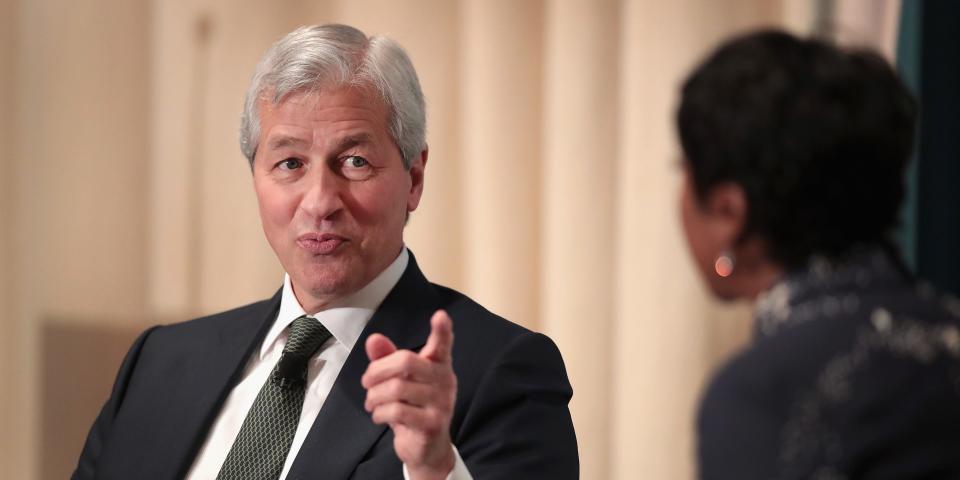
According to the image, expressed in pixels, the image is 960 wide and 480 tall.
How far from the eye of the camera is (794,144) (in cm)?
109

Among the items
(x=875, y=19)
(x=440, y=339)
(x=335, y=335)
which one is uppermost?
(x=875, y=19)

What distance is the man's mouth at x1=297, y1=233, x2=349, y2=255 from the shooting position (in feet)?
6.26

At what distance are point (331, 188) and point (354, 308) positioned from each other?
0.64 ft

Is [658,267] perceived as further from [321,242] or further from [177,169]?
[177,169]

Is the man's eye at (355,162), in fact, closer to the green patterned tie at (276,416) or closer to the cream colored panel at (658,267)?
the green patterned tie at (276,416)

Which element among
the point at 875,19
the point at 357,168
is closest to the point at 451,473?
the point at 357,168

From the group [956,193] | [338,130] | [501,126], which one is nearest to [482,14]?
[501,126]

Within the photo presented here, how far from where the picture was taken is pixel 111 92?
305 cm

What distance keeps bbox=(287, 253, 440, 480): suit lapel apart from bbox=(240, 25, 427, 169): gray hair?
207 millimetres

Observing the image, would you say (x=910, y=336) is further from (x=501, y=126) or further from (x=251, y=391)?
(x=501, y=126)

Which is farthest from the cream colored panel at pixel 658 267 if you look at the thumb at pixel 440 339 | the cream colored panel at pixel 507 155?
the thumb at pixel 440 339

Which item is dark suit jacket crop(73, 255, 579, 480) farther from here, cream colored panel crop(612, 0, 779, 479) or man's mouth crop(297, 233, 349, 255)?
cream colored panel crop(612, 0, 779, 479)

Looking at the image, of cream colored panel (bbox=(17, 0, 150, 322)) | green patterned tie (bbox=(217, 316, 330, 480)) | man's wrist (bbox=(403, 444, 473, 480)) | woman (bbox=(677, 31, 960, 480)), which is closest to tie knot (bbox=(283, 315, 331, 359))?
green patterned tie (bbox=(217, 316, 330, 480))

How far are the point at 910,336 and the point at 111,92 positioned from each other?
2385mm
